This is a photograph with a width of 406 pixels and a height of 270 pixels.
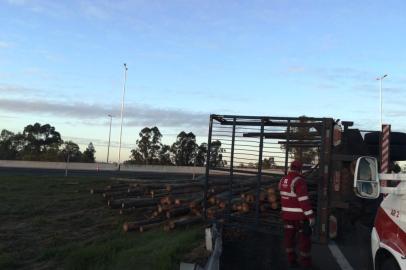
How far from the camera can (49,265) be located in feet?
31.0

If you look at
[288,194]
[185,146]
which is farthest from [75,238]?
[185,146]

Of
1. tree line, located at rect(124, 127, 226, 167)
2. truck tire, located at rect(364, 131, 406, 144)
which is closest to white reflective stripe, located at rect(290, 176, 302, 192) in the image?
truck tire, located at rect(364, 131, 406, 144)

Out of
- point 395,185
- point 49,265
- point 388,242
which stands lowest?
point 49,265

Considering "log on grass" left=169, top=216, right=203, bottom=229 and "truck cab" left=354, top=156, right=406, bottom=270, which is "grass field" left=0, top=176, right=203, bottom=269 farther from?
"truck cab" left=354, top=156, right=406, bottom=270

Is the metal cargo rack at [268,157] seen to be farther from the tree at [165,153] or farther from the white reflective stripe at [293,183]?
the tree at [165,153]

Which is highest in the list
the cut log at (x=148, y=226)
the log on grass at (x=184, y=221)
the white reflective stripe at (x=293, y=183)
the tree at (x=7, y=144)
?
the tree at (x=7, y=144)

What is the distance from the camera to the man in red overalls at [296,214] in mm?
9133

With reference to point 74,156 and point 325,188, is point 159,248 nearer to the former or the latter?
point 325,188

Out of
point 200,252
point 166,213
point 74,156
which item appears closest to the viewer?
point 200,252

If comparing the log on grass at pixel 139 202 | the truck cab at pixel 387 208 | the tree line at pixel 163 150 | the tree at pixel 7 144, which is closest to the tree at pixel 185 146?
the tree line at pixel 163 150

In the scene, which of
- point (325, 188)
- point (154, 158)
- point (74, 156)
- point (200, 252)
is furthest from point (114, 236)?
point (74, 156)

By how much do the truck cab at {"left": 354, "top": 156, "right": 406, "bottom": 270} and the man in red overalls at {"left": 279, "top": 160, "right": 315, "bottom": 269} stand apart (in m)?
3.21

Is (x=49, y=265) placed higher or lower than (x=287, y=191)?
lower

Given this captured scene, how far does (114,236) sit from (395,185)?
7.51m
